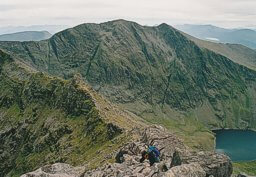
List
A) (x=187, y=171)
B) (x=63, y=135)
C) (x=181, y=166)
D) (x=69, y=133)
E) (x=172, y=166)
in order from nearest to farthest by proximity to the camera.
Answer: (x=187, y=171)
(x=181, y=166)
(x=172, y=166)
(x=69, y=133)
(x=63, y=135)

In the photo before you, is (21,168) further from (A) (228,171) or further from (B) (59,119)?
(A) (228,171)

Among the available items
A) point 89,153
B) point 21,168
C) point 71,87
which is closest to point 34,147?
point 21,168

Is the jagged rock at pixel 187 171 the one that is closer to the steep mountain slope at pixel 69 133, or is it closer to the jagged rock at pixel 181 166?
the jagged rock at pixel 181 166

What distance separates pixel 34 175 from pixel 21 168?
4221 inches

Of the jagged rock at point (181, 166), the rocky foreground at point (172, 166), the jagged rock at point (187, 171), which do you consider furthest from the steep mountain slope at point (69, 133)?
the jagged rock at point (187, 171)

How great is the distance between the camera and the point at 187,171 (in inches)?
1924

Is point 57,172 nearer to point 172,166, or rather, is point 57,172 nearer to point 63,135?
point 172,166

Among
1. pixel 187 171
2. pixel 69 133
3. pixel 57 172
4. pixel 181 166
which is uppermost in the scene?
pixel 181 166

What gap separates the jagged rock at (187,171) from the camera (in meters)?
48.1

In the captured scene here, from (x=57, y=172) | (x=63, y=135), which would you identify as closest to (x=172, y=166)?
(x=57, y=172)

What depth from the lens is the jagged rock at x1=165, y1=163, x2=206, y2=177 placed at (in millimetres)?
48116

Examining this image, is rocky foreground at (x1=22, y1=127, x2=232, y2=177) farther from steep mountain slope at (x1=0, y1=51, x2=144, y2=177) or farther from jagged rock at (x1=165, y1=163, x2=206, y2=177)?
steep mountain slope at (x1=0, y1=51, x2=144, y2=177)

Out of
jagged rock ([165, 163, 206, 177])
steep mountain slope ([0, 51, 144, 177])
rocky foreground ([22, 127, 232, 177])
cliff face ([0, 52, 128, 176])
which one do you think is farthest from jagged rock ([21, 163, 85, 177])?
cliff face ([0, 52, 128, 176])

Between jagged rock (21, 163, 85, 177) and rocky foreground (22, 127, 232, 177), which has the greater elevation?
rocky foreground (22, 127, 232, 177)
